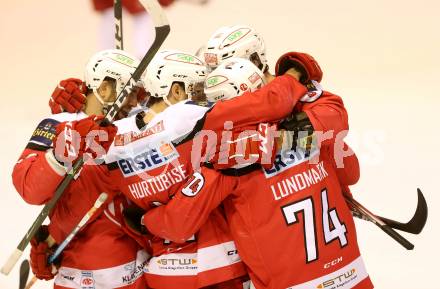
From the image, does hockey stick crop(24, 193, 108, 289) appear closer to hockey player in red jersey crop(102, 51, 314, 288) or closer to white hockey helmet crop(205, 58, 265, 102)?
hockey player in red jersey crop(102, 51, 314, 288)

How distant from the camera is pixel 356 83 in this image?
6.44 meters

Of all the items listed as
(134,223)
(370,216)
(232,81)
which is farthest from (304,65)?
(134,223)

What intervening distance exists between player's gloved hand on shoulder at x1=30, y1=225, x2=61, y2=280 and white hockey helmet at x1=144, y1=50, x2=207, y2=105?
0.84 m

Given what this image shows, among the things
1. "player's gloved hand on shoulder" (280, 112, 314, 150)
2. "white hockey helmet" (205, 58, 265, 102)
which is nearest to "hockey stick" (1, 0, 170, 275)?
"white hockey helmet" (205, 58, 265, 102)

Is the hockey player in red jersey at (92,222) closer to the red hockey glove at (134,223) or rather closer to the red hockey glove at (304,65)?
the red hockey glove at (134,223)

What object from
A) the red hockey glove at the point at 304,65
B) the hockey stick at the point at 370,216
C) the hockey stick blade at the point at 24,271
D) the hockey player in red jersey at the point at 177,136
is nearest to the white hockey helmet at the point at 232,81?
the hockey player in red jersey at the point at 177,136

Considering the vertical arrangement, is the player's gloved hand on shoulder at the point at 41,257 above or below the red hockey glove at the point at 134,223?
below

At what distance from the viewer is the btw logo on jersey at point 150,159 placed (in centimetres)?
257

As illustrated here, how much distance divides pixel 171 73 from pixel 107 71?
402mm

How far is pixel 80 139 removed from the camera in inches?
96.3

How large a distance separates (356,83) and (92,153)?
435cm

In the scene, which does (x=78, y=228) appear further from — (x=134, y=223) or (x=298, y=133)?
(x=298, y=133)

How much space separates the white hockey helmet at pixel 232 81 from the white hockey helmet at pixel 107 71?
465mm

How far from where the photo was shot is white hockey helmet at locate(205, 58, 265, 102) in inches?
106
